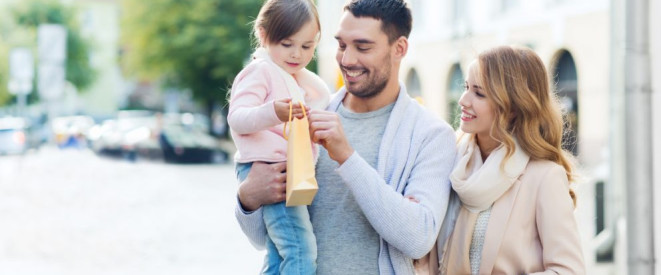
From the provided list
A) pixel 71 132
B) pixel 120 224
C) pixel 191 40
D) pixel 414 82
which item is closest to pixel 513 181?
pixel 120 224

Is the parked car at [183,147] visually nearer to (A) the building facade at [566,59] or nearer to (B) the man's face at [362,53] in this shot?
(A) the building facade at [566,59]

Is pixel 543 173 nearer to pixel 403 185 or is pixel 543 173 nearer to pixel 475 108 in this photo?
pixel 475 108

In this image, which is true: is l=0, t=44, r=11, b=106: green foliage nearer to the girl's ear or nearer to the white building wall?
the white building wall

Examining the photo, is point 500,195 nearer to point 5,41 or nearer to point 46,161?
point 46,161

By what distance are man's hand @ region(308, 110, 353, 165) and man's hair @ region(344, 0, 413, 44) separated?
0.41 meters

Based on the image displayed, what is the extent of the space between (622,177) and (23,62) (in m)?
24.6

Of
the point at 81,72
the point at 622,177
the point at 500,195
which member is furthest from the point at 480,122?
the point at 81,72

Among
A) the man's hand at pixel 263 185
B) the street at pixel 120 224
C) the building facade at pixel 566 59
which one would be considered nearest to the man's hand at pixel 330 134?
the man's hand at pixel 263 185

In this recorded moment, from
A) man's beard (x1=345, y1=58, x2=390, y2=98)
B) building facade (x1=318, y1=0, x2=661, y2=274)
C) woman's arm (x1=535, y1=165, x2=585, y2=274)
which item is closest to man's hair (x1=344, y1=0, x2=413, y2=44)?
man's beard (x1=345, y1=58, x2=390, y2=98)

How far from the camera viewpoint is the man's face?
2.92m

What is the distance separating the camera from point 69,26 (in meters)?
62.0

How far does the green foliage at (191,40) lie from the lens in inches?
1575

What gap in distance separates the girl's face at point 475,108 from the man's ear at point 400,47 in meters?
0.24

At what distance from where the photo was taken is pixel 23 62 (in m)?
27.2
